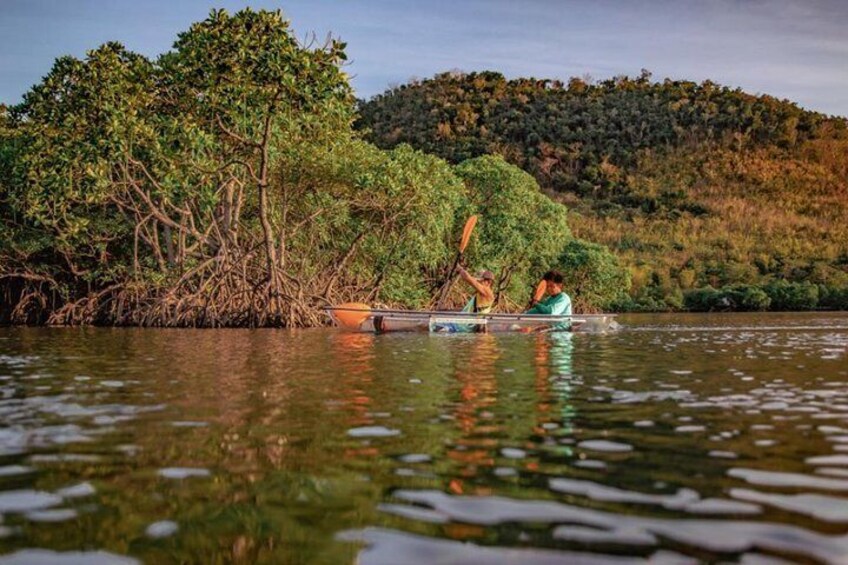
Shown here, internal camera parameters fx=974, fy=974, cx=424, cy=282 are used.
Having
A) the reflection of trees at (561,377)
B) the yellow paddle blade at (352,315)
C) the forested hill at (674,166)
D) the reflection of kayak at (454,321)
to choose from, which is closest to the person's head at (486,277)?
the reflection of kayak at (454,321)

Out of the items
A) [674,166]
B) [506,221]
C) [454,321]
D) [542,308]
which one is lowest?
[454,321]

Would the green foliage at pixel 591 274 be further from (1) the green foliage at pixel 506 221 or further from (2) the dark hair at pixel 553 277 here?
(2) the dark hair at pixel 553 277

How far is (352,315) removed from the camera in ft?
70.8

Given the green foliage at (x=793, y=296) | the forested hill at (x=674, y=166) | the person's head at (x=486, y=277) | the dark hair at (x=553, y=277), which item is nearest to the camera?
the dark hair at (x=553, y=277)

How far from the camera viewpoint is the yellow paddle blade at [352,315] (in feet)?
69.9

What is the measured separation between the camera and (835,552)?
11.6 ft

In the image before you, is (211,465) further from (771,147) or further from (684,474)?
(771,147)

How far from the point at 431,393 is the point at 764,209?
5594 centimetres

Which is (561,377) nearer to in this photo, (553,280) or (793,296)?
(553,280)

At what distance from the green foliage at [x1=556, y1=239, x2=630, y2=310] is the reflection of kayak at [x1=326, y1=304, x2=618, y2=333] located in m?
18.8

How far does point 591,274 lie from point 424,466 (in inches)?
1437

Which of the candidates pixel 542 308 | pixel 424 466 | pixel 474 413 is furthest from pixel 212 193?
pixel 424 466

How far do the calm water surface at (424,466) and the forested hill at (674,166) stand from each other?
3804 cm

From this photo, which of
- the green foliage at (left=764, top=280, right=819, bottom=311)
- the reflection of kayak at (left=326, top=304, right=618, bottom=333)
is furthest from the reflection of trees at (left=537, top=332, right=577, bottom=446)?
the green foliage at (left=764, top=280, right=819, bottom=311)
